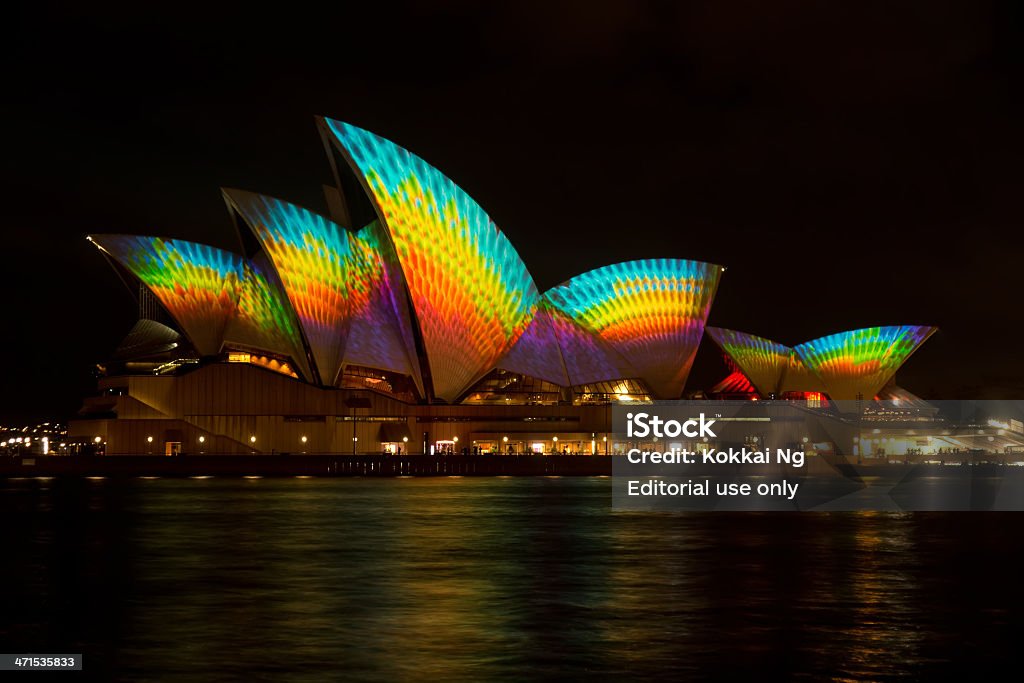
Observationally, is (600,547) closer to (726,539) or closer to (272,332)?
(726,539)

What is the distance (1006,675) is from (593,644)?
5047 millimetres

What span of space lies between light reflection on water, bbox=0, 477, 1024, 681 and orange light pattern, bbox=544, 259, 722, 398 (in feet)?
112

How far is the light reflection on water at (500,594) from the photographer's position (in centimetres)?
1625

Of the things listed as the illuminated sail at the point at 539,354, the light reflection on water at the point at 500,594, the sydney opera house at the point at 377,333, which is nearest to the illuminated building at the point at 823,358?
the sydney opera house at the point at 377,333

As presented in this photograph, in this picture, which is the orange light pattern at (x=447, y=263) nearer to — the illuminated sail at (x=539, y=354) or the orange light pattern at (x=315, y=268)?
the illuminated sail at (x=539, y=354)

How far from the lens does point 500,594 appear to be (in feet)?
71.3

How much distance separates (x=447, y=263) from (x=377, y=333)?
20.7 feet

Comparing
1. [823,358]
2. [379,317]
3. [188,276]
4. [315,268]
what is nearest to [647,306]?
[379,317]

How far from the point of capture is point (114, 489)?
175 feet

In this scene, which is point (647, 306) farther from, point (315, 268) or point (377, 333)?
point (315, 268)

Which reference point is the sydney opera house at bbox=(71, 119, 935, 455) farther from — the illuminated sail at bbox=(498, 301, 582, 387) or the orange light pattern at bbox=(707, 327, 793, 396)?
the orange light pattern at bbox=(707, 327, 793, 396)

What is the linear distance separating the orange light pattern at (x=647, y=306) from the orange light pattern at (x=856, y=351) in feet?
54.6

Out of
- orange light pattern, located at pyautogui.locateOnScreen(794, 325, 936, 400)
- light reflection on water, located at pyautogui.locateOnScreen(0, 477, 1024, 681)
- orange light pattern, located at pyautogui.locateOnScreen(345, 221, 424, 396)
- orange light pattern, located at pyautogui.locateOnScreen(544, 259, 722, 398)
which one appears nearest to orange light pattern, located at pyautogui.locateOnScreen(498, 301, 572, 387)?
orange light pattern, located at pyautogui.locateOnScreen(544, 259, 722, 398)

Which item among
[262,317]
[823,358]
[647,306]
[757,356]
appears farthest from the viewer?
[823,358]
